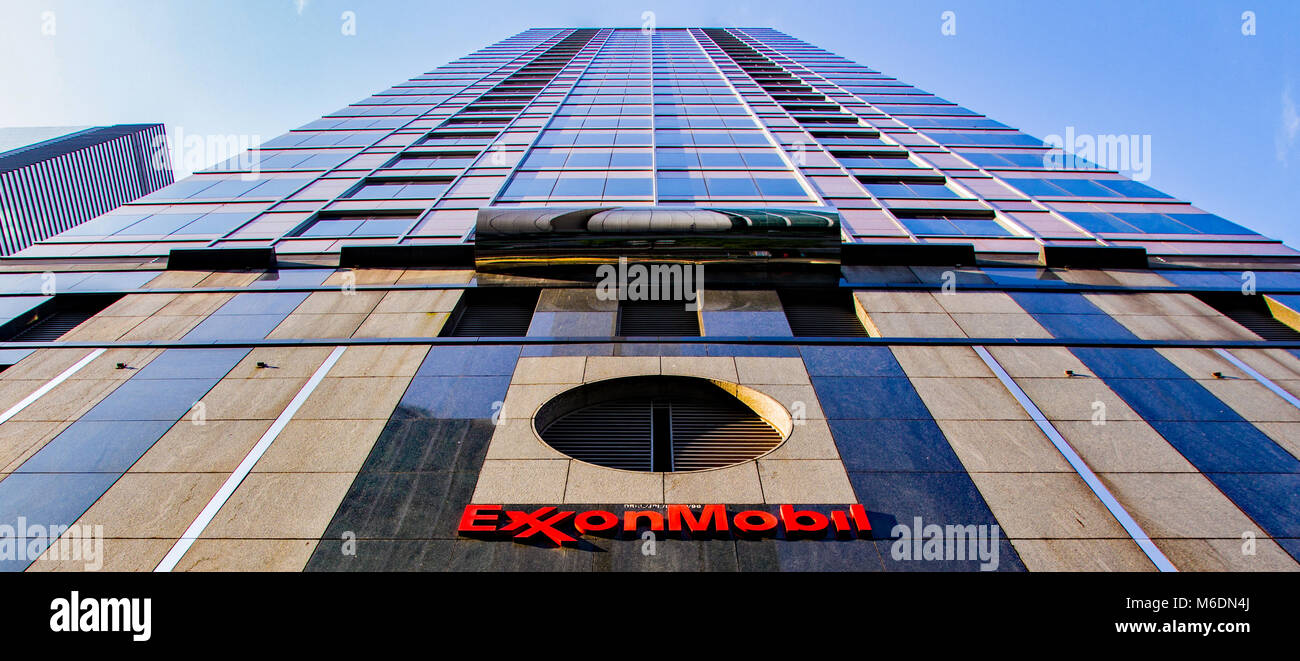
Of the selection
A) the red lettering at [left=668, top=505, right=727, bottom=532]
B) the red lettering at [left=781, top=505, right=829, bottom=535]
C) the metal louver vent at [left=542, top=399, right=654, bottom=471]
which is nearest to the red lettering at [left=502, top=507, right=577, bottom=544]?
the red lettering at [left=668, top=505, right=727, bottom=532]

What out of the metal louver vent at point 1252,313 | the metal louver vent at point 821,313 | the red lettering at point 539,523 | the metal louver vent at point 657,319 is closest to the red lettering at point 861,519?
the red lettering at point 539,523

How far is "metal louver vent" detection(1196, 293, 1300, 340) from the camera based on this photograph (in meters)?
14.0

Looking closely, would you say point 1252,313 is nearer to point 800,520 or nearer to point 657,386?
point 800,520

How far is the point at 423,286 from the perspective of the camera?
1510 cm

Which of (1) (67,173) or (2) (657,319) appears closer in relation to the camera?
(2) (657,319)

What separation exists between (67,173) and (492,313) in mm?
171628

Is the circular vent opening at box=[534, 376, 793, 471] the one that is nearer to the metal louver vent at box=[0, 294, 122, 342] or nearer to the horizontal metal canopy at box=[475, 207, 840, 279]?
the horizontal metal canopy at box=[475, 207, 840, 279]

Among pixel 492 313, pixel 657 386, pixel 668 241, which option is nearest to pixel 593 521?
pixel 657 386

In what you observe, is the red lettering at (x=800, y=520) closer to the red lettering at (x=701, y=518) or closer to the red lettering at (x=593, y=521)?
the red lettering at (x=701, y=518)

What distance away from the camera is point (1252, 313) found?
14836 mm

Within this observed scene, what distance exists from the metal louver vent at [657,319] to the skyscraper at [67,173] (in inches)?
5750

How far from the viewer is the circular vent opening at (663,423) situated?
10.2 meters
